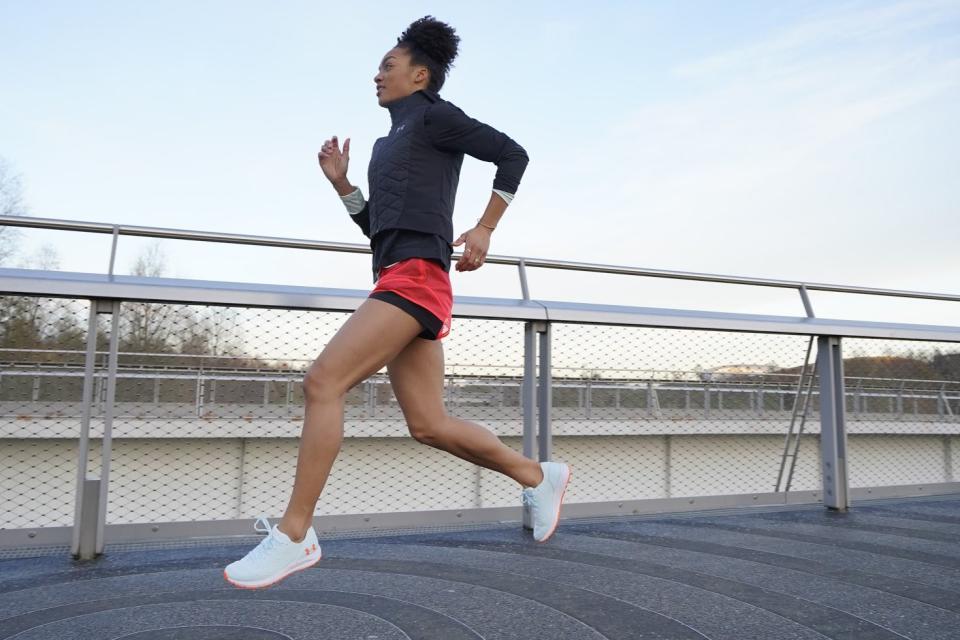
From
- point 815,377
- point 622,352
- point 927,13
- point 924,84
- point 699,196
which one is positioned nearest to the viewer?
point 622,352

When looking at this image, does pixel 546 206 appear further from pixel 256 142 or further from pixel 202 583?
pixel 202 583

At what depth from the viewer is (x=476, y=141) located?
1969 mm

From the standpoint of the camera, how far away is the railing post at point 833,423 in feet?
15.0

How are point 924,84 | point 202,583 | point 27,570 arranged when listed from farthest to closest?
point 924,84 < point 27,570 < point 202,583

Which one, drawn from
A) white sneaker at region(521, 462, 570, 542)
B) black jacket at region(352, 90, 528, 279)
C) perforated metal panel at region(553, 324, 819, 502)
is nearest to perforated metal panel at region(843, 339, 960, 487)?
perforated metal panel at region(553, 324, 819, 502)

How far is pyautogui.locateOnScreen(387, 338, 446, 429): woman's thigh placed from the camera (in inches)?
80.8

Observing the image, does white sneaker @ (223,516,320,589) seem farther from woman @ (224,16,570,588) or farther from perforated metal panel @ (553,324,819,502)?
perforated metal panel @ (553,324,819,502)

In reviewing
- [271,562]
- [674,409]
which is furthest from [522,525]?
[674,409]

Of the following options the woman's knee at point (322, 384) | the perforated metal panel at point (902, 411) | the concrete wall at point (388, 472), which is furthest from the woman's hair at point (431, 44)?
the concrete wall at point (388, 472)

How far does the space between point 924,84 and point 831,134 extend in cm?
116

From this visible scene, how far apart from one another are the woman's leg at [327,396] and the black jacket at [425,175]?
0.77 ft

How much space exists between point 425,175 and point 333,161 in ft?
1.41

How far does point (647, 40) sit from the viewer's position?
798 centimetres

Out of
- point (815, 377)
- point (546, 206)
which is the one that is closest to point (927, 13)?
point (546, 206)
